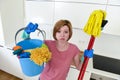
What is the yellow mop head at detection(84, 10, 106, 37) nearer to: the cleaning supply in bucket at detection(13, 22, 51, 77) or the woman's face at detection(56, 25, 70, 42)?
the woman's face at detection(56, 25, 70, 42)

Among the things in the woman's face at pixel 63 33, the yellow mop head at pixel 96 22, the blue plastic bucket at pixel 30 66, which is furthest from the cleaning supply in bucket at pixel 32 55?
the yellow mop head at pixel 96 22

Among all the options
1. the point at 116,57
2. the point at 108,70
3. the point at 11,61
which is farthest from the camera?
the point at 11,61

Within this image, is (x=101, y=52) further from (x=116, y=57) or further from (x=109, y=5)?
(x=109, y=5)

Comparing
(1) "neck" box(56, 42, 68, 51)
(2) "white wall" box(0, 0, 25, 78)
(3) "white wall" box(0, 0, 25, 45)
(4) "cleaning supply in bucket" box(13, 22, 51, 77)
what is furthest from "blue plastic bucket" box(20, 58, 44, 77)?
(3) "white wall" box(0, 0, 25, 45)

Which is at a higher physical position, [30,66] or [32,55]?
[32,55]

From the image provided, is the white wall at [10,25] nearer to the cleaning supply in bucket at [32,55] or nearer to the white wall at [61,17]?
the white wall at [61,17]

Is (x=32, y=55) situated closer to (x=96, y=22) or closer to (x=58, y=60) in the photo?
(x=58, y=60)

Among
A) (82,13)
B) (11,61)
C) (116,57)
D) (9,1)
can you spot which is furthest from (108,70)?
(9,1)

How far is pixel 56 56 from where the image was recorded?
3.55 feet

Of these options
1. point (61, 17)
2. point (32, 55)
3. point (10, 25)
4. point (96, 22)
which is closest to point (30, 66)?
point (32, 55)

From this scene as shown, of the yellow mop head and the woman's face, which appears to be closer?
the yellow mop head

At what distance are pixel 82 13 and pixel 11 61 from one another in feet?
4.15

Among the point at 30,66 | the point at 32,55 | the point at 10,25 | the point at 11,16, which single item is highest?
the point at 11,16

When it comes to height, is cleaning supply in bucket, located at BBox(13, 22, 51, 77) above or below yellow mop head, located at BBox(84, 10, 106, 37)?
below
